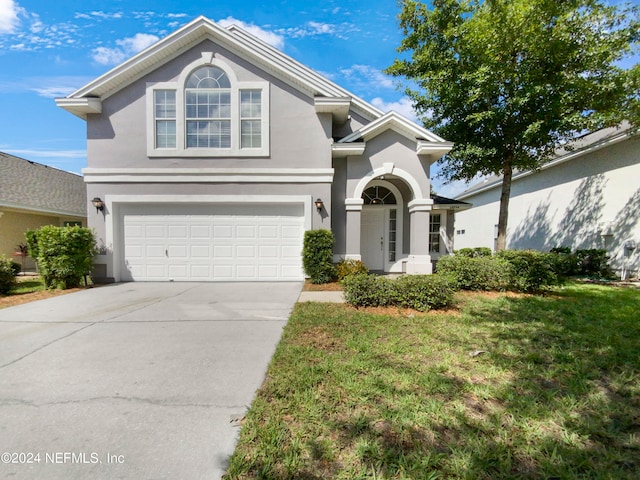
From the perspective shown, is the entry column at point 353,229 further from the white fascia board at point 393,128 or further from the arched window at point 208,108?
the arched window at point 208,108

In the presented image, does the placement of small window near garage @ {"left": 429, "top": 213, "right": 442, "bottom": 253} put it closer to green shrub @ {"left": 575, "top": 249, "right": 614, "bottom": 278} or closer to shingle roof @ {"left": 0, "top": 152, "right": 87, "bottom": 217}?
green shrub @ {"left": 575, "top": 249, "right": 614, "bottom": 278}

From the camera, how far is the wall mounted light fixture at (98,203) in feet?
29.4

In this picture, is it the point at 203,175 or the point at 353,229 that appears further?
the point at 353,229

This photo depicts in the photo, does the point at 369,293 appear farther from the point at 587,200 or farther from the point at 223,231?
the point at 587,200

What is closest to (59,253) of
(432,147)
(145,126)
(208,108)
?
(145,126)

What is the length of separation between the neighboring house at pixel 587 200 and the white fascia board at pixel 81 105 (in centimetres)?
1771

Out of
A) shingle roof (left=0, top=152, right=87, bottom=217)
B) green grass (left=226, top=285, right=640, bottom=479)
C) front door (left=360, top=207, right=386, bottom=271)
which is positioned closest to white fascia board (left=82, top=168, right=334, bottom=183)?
front door (left=360, top=207, right=386, bottom=271)

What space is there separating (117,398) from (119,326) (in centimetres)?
262

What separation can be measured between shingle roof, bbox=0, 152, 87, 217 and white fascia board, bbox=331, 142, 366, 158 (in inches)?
551

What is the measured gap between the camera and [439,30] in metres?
11.7

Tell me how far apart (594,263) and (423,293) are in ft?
34.0

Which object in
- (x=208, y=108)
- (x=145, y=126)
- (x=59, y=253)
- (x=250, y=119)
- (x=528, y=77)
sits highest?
(x=528, y=77)

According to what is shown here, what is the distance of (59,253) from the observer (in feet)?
25.9

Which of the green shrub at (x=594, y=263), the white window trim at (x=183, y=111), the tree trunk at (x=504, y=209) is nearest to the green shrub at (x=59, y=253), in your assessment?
the white window trim at (x=183, y=111)
